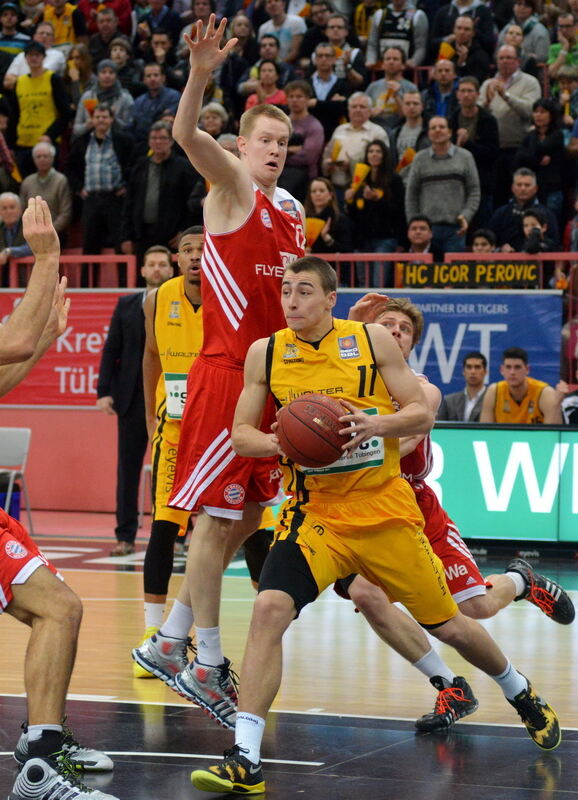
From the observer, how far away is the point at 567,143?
1402 cm

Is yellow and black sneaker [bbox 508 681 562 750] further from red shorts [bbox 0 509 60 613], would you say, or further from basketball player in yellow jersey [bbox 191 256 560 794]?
red shorts [bbox 0 509 60 613]

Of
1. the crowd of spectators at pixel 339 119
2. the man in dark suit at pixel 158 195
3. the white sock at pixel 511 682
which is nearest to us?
the white sock at pixel 511 682

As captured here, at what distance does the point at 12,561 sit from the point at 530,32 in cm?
1273

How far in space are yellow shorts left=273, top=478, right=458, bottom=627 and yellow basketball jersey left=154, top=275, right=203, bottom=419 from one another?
2.14 m

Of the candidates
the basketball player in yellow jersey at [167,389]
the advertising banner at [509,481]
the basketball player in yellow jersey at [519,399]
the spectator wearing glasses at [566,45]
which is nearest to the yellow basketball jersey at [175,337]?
the basketball player in yellow jersey at [167,389]

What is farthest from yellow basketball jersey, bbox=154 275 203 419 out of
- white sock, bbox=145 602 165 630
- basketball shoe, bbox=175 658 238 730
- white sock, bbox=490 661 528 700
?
white sock, bbox=490 661 528 700

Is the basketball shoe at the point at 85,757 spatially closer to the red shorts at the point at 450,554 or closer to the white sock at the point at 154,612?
the red shorts at the point at 450,554

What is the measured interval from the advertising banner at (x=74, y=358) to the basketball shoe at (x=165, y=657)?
8011 millimetres

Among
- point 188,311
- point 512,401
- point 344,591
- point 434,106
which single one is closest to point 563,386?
point 512,401

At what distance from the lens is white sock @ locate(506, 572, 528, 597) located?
6594 millimetres

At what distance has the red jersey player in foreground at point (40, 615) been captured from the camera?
434cm

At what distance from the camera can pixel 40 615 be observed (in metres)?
4.52

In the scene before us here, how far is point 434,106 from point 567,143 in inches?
70.7

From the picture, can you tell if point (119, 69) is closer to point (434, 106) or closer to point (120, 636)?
point (434, 106)
